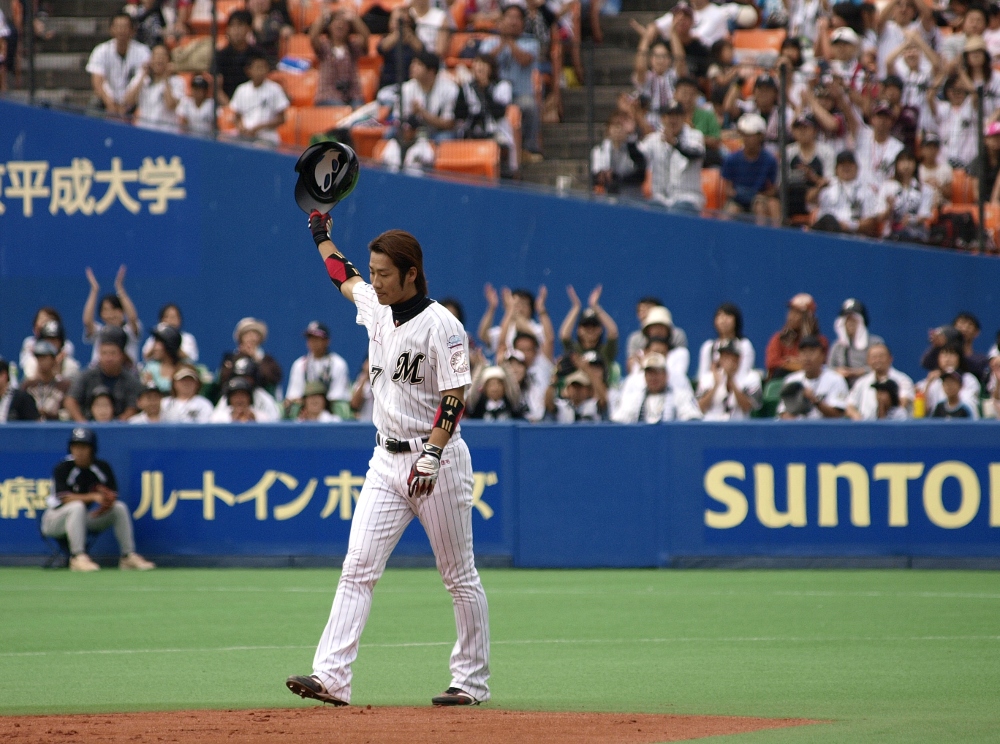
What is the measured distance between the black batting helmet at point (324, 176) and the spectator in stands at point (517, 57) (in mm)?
10597

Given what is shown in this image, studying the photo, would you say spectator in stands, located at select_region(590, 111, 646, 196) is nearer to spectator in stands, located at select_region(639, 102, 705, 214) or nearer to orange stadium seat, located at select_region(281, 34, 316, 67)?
spectator in stands, located at select_region(639, 102, 705, 214)

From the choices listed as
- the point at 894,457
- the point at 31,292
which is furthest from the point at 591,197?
the point at 31,292

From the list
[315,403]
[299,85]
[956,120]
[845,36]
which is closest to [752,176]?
[845,36]

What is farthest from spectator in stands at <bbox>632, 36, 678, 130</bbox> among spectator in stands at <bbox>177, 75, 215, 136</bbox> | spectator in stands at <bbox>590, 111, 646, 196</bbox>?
spectator in stands at <bbox>177, 75, 215, 136</bbox>

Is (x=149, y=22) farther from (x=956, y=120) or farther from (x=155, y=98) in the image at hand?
(x=956, y=120)

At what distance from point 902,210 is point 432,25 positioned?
6.18m

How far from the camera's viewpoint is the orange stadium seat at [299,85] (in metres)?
19.4

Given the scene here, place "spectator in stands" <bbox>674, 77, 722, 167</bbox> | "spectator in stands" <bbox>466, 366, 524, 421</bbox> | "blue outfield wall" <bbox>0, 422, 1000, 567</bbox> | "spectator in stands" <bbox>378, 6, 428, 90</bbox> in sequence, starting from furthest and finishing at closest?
1. "spectator in stands" <bbox>378, 6, 428, 90</bbox>
2. "spectator in stands" <bbox>674, 77, 722, 167</bbox>
3. "spectator in stands" <bbox>466, 366, 524, 421</bbox>
4. "blue outfield wall" <bbox>0, 422, 1000, 567</bbox>

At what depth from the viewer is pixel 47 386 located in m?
17.0

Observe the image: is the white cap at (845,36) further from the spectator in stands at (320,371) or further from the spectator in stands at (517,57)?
the spectator in stands at (320,371)

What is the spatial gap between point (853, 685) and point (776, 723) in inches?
54.5

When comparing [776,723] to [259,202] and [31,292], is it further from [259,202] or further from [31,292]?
[31,292]

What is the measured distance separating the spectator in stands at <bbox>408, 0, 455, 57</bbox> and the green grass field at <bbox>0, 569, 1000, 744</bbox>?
718cm

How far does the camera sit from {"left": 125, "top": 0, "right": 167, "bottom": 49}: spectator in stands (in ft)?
65.9
